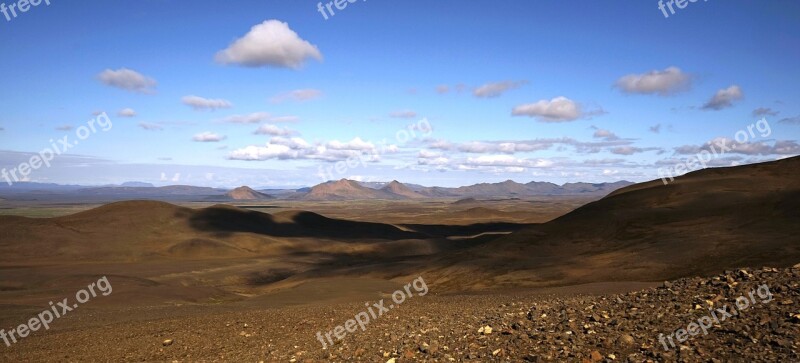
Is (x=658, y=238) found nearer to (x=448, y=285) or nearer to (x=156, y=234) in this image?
(x=448, y=285)

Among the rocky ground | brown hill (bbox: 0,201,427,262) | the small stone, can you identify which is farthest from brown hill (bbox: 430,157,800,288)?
brown hill (bbox: 0,201,427,262)

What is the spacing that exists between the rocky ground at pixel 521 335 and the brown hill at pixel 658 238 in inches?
612

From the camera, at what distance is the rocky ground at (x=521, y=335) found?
7660mm

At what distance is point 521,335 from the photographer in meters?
8.92

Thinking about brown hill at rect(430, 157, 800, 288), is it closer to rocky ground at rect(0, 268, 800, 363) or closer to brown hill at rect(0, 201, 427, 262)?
rocky ground at rect(0, 268, 800, 363)

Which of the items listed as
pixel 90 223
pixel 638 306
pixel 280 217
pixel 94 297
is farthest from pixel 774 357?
pixel 280 217

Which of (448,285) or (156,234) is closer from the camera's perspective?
(448,285)

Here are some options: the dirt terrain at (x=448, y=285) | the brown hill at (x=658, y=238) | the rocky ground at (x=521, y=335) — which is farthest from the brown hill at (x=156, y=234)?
the rocky ground at (x=521, y=335)

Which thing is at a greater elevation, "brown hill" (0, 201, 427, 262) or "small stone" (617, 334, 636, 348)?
"small stone" (617, 334, 636, 348)

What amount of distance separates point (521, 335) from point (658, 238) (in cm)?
2833

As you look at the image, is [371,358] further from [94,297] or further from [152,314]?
[94,297]

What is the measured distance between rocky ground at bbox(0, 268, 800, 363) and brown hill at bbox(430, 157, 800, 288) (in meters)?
15.6

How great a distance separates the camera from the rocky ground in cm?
766

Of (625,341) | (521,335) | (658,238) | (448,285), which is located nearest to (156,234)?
(448,285)
